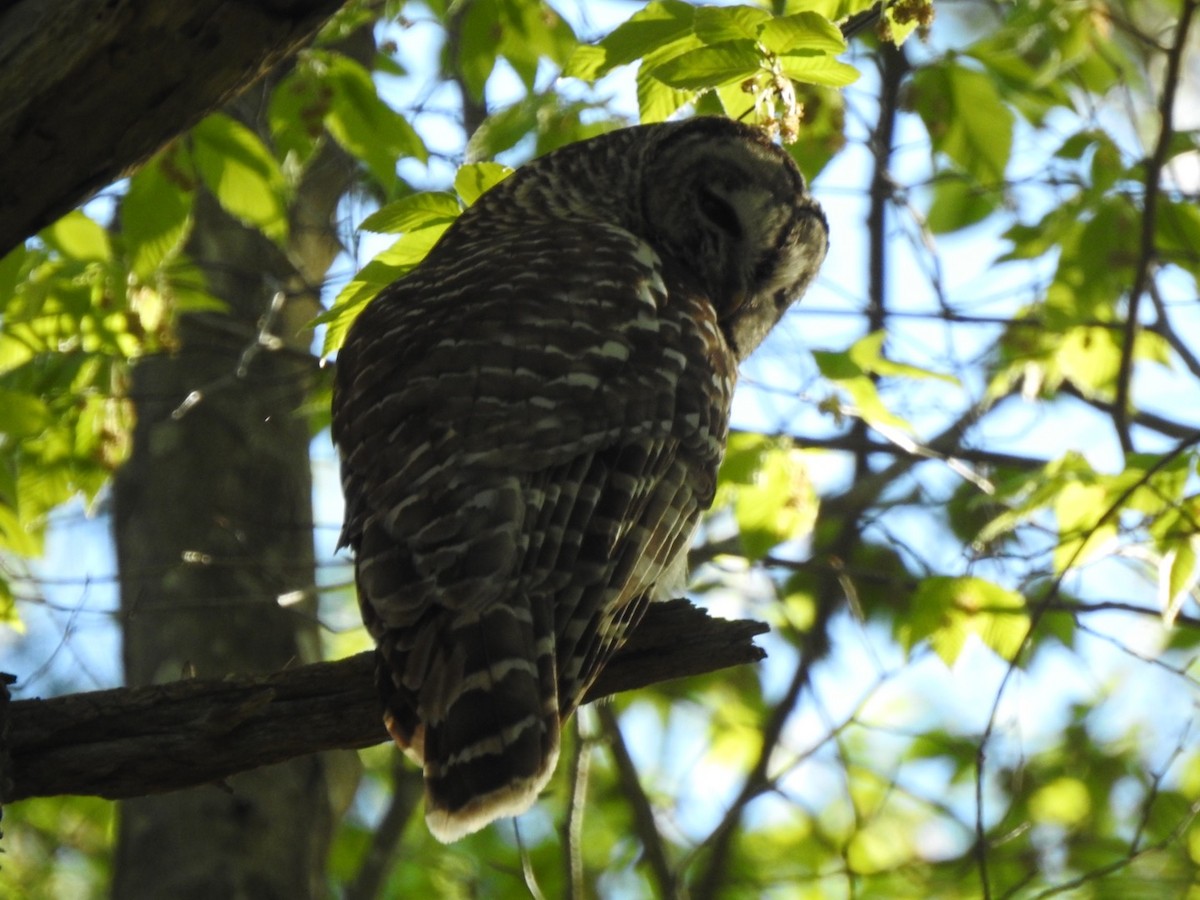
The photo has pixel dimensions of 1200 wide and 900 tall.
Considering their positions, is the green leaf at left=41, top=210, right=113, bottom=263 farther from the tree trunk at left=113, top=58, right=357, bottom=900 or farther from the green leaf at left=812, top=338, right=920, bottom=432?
the green leaf at left=812, top=338, right=920, bottom=432

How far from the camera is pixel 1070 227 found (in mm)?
5461

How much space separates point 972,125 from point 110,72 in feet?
9.08

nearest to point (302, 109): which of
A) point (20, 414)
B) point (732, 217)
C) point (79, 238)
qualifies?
point (79, 238)

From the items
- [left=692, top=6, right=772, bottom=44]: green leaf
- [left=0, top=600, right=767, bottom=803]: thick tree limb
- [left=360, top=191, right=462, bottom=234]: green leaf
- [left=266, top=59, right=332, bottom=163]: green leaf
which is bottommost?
[left=0, top=600, right=767, bottom=803]: thick tree limb

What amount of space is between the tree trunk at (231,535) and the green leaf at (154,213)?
835mm

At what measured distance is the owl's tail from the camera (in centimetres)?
268

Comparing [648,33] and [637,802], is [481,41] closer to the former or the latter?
[648,33]

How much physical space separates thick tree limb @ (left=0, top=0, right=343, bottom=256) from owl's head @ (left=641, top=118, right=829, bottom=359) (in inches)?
68.7

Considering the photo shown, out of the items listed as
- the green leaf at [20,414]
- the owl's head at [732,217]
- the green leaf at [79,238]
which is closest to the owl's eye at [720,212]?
the owl's head at [732,217]

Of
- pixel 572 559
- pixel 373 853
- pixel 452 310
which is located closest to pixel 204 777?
pixel 572 559

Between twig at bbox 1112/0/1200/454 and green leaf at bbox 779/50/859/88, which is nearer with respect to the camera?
green leaf at bbox 779/50/859/88

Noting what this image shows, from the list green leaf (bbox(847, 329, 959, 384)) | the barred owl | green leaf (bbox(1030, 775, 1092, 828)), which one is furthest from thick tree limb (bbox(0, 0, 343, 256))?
green leaf (bbox(1030, 775, 1092, 828))

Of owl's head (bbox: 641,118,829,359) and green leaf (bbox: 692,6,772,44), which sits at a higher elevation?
green leaf (bbox: 692,6,772,44)

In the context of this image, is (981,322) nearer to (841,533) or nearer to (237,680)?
(841,533)
